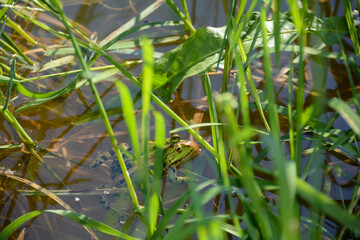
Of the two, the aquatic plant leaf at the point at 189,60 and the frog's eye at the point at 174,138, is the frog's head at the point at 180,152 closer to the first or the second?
the frog's eye at the point at 174,138

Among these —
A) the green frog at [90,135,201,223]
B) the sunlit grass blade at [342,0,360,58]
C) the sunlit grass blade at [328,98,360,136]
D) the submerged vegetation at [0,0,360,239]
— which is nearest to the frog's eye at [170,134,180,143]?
the green frog at [90,135,201,223]

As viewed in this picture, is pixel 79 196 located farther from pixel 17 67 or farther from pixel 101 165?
pixel 17 67

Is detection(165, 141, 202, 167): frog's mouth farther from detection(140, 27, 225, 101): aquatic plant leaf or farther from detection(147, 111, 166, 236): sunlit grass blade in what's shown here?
detection(147, 111, 166, 236): sunlit grass blade

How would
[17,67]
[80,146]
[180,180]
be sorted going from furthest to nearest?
[17,67], [80,146], [180,180]

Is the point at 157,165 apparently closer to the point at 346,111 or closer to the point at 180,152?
the point at 346,111

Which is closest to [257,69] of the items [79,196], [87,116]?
[87,116]

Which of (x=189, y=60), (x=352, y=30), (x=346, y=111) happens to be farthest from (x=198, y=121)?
(x=346, y=111)

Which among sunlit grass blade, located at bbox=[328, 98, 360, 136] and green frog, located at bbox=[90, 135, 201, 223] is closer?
sunlit grass blade, located at bbox=[328, 98, 360, 136]

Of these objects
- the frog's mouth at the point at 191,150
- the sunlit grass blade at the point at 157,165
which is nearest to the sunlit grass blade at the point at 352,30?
the frog's mouth at the point at 191,150
